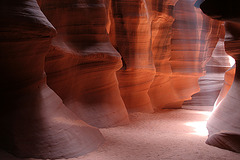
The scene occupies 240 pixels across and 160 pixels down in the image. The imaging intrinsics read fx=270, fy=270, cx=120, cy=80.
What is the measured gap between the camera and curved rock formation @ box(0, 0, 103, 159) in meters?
3.74

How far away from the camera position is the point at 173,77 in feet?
47.2

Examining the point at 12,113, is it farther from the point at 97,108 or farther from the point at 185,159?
the point at 97,108

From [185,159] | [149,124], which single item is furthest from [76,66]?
[185,159]

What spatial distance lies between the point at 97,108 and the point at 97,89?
553 mm

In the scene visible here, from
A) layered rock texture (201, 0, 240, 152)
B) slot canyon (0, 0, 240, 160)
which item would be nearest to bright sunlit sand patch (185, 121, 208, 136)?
slot canyon (0, 0, 240, 160)

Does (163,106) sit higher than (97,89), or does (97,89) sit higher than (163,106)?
(97,89)

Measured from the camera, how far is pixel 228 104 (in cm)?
645

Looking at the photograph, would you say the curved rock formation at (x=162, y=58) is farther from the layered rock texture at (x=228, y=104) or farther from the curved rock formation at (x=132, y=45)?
the layered rock texture at (x=228, y=104)

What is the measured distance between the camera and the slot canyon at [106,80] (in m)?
3.94

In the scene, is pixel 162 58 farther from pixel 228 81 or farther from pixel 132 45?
pixel 228 81

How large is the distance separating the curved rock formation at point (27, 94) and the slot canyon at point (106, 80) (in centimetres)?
1

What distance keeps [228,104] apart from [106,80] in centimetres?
333

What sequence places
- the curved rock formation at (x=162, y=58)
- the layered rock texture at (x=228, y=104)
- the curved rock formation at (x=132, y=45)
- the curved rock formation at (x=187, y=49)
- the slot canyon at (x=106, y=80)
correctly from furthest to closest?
the curved rock formation at (x=187, y=49), the curved rock formation at (x=162, y=58), the curved rock formation at (x=132, y=45), the layered rock texture at (x=228, y=104), the slot canyon at (x=106, y=80)

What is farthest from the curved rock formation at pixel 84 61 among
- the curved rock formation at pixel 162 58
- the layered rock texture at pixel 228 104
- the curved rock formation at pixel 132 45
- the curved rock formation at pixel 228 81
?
the curved rock formation at pixel 162 58
